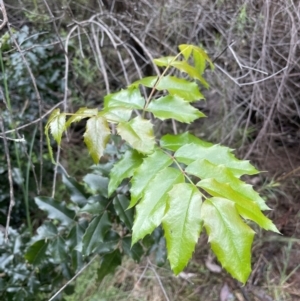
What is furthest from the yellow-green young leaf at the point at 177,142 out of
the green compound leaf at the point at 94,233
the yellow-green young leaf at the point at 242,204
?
the green compound leaf at the point at 94,233

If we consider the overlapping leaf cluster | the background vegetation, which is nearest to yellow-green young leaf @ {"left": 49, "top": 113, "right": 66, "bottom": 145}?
the overlapping leaf cluster

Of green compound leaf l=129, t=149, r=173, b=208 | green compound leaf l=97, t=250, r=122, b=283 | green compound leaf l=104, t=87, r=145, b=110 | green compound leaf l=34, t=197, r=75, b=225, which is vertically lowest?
green compound leaf l=97, t=250, r=122, b=283

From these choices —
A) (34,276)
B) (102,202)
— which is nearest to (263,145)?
(102,202)

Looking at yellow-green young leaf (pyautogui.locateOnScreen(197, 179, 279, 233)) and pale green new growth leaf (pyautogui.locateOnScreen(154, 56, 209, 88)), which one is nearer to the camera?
yellow-green young leaf (pyautogui.locateOnScreen(197, 179, 279, 233))

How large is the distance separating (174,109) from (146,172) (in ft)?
0.66

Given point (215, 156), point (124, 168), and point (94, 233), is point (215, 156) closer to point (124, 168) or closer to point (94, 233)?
point (124, 168)

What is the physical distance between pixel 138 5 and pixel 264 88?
690 mm

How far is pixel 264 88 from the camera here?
1.66 m

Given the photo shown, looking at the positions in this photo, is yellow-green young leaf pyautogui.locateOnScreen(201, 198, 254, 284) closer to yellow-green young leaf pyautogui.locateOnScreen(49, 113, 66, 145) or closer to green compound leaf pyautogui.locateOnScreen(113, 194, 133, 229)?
yellow-green young leaf pyautogui.locateOnScreen(49, 113, 66, 145)

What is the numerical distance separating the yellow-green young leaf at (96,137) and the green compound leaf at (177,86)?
0.22 m

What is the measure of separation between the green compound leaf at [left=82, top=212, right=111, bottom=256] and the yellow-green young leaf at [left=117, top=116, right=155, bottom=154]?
0.39 m

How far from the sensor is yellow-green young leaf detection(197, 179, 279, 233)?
2.12 feet

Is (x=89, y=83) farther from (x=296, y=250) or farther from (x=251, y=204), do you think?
(x=251, y=204)

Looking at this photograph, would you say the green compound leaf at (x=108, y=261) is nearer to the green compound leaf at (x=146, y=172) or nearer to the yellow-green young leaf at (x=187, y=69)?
the green compound leaf at (x=146, y=172)
